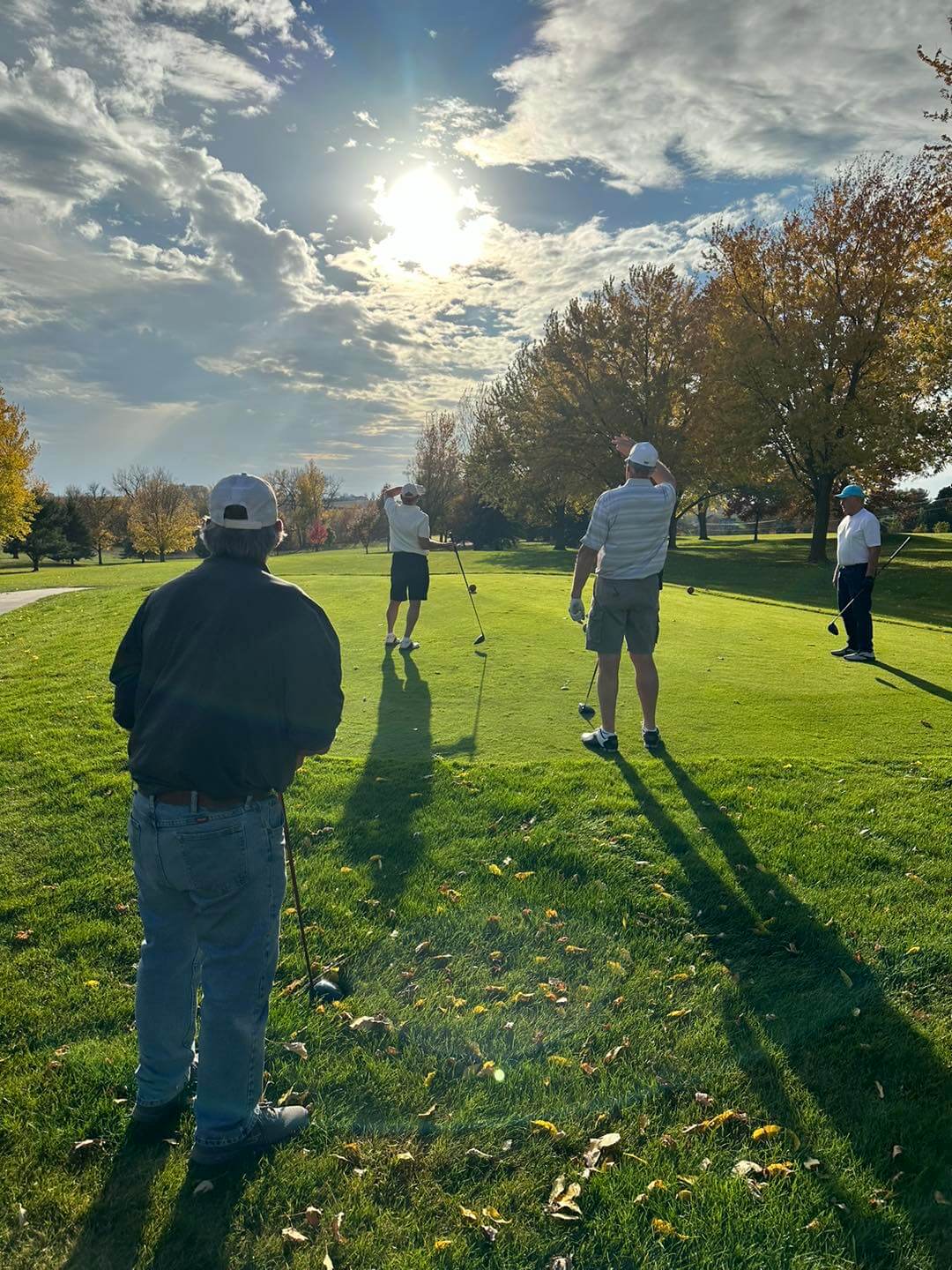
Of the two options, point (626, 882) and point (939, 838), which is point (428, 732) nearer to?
point (626, 882)

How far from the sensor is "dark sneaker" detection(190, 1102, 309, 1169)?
9.18 feet

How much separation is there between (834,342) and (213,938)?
32.6 metres

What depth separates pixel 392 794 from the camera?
6145 mm

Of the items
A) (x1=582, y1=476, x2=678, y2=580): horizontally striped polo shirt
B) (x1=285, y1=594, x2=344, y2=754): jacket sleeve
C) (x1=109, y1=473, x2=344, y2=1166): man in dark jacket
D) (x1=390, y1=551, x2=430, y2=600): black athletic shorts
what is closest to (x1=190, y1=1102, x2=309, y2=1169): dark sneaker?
(x1=109, y1=473, x2=344, y2=1166): man in dark jacket

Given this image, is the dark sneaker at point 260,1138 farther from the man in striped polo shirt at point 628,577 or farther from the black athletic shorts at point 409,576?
the black athletic shorts at point 409,576

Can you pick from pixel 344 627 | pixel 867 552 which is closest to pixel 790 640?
pixel 867 552

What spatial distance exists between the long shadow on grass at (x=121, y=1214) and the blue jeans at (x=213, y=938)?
0.83 ft

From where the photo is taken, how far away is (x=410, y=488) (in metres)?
10.3

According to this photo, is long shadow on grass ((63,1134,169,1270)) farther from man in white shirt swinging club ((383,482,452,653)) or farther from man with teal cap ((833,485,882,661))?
man with teal cap ((833,485,882,661))

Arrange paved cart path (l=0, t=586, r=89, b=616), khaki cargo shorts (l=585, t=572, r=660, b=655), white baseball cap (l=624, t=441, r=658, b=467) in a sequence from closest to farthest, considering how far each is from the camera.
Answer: white baseball cap (l=624, t=441, r=658, b=467), khaki cargo shorts (l=585, t=572, r=660, b=655), paved cart path (l=0, t=586, r=89, b=616)

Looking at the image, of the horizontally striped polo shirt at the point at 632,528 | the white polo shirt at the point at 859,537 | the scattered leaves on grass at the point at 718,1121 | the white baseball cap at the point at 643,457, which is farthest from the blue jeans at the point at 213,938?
the white polo shirt at the point at 859,537

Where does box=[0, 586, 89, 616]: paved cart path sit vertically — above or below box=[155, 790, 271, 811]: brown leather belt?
above

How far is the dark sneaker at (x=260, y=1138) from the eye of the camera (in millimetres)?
2799

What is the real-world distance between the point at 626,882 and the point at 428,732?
3.03 meters
